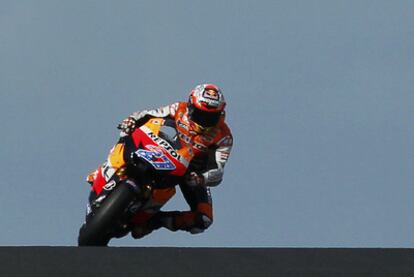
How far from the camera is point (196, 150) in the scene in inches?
545

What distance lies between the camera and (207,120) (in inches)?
544

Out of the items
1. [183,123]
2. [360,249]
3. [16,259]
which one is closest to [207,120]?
[183,123]

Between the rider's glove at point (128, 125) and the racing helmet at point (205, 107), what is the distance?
1.84 ft

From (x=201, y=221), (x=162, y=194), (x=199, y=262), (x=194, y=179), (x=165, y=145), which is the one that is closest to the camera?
(x=199, y=262)

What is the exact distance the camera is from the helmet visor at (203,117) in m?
13.8

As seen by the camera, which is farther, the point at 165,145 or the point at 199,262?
the point at 165,145

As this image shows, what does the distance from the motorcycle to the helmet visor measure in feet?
0.73

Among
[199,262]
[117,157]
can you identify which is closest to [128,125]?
[117,157]

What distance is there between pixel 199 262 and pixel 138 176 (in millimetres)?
4142

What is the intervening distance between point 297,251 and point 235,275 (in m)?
0.75

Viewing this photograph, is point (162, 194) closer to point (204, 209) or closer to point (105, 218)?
point (204, 209)

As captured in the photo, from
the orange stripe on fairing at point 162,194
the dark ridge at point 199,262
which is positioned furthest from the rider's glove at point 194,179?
the dark ridge at point 199,262

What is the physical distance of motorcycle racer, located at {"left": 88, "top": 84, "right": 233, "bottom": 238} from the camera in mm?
13781

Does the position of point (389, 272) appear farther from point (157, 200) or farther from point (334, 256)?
point (157, 200)
